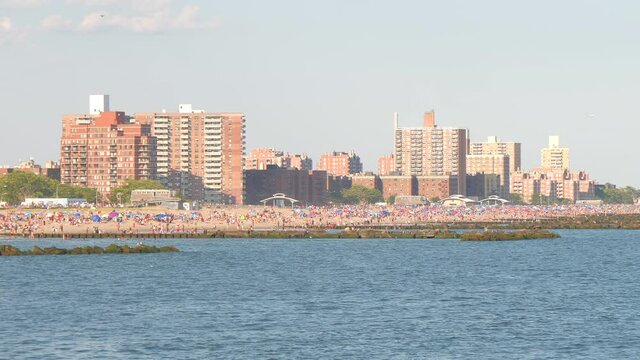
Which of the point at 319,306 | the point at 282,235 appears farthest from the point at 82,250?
the point at 319,306

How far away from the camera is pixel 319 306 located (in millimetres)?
90562

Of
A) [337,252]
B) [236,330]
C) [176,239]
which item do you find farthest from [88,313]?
[176,239]

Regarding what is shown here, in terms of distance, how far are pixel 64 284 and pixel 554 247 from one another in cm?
8581

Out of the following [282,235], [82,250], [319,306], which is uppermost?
[282,235]

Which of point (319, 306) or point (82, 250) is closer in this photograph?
point (319, 306)

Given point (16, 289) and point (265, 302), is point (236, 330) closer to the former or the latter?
point (265, 302)

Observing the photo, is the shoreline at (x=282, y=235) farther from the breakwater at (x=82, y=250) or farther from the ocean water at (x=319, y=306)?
the ocean water at (x=319, y=306)

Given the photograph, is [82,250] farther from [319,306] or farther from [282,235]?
[319,306]

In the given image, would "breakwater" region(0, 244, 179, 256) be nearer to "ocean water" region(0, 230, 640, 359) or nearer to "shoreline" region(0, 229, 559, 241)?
"ocean water" region(0, 230, 640, 359)

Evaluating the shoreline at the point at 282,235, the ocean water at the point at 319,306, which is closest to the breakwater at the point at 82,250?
the ocean water at the point at 319,306

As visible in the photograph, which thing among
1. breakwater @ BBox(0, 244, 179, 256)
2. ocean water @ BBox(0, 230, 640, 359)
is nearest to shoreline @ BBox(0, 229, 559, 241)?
breakwater @ BBox(0, 244, 179, 256)

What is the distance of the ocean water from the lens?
234ft

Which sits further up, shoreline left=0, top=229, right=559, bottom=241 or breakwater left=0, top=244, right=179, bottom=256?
shoreline left=0, top=229, right=559, bottom=241

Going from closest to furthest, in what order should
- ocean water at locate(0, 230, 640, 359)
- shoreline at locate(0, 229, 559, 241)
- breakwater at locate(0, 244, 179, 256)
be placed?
ocean water at locate(0, 230, 640, 359) < breakwater at locate(0, 244, 179, 256) < shoreline at locate(0, 229, 559, 241)
